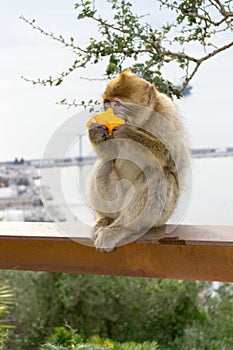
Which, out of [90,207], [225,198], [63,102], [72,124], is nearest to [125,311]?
[225,198]

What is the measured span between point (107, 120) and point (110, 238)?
288 millimetres

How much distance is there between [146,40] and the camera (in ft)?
6.07

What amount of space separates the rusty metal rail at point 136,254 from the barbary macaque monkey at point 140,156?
4 cm

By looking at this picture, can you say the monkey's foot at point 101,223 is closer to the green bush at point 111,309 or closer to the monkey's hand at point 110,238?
the monkey's hand at point 110,238

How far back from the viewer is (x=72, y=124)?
118 cm

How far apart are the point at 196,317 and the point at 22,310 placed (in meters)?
0.84

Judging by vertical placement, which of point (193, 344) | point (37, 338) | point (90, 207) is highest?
point (90, 207)

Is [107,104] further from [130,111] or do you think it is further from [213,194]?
[213,194]

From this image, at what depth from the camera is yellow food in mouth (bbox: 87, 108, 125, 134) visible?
47.1 inches

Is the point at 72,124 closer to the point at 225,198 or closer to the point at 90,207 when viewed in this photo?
the point at 90,207

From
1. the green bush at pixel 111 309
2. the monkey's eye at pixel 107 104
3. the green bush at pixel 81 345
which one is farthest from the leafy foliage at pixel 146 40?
the green bush at pixel 111 309

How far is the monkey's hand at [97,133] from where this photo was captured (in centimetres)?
123

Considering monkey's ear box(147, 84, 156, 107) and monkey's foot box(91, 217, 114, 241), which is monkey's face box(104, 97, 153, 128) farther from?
monkey's foot box(91, 217, 114, 241)

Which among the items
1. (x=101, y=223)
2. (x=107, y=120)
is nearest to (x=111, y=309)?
(x=101, y=223)
